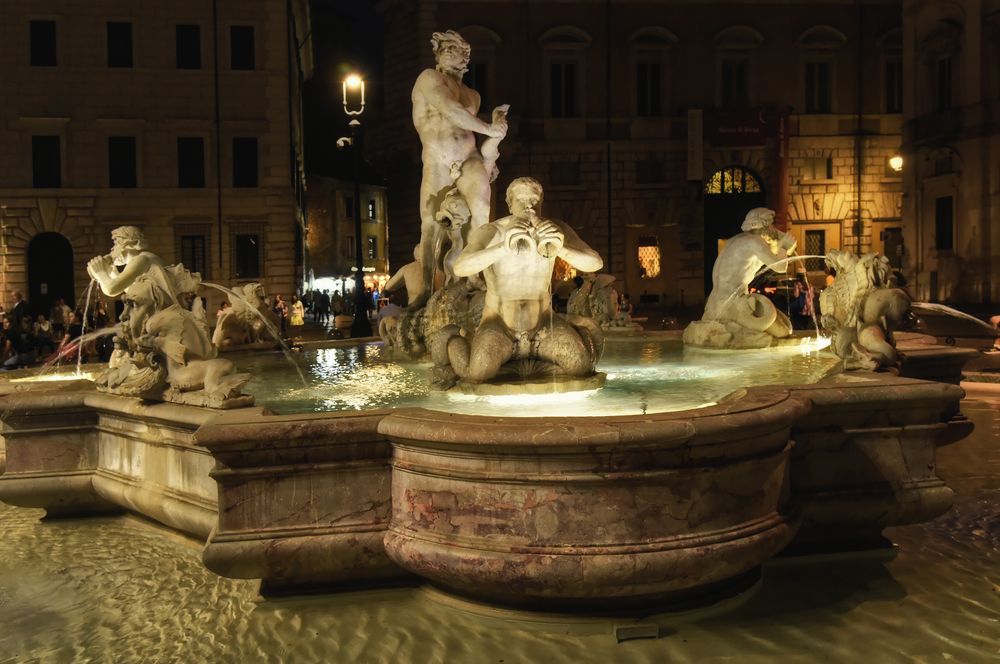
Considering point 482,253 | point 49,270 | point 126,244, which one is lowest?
point 482,253

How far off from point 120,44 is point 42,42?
227 centimetres

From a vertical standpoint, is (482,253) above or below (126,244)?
below

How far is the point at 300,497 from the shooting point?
4562 mm

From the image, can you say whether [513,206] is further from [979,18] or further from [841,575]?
[979,18]

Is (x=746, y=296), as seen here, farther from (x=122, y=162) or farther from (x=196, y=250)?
(x=122, y=162)

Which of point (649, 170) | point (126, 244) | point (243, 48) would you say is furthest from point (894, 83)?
point (126, 244)

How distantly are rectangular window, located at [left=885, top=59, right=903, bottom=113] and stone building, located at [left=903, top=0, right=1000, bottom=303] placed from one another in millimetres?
4147

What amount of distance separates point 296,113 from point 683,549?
119ft

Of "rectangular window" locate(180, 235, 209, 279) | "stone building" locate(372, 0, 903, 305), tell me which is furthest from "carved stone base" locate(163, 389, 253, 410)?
"stone building" locate(372, 0, 903, 305)

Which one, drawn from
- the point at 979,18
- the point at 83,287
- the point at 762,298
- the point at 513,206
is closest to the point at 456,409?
the point at 513,206

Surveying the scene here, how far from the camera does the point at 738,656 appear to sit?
3990 mm

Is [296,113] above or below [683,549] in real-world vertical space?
above

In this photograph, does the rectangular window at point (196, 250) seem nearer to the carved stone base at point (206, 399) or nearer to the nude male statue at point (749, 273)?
the nude male statue at point (749, 273)

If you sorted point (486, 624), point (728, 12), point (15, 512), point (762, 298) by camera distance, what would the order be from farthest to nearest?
point (728, 12) < point (762, 298) < point (15, 512) < point (486, 624)
